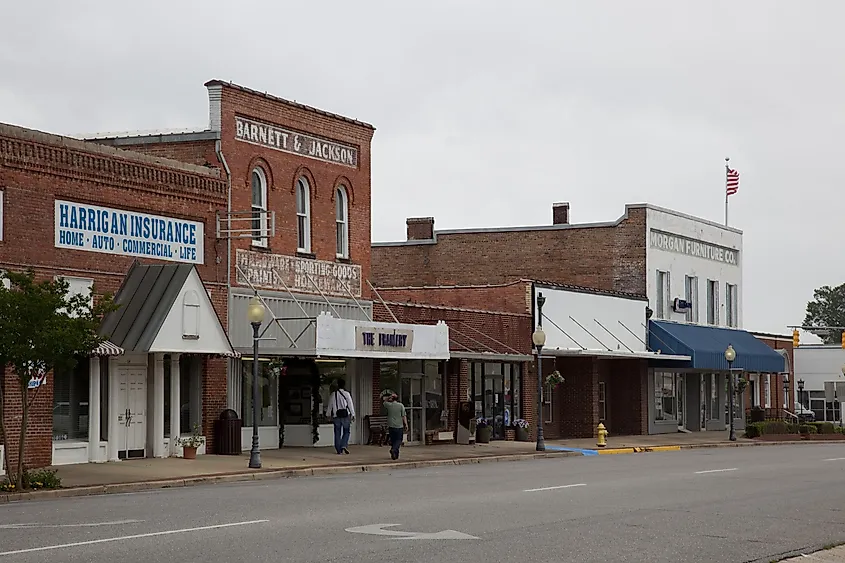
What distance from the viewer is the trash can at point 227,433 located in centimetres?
3109

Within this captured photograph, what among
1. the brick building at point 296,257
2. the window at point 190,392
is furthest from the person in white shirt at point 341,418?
the window at point 190,392

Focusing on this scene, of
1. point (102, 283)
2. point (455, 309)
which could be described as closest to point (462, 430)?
point (455, 309)

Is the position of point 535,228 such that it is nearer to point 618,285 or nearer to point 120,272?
point 618,285

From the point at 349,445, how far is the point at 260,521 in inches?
805

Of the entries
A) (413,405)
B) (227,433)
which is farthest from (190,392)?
(413,405)

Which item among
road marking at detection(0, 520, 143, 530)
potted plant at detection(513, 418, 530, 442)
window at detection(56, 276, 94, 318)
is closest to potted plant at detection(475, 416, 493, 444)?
potted plant at detection(513, 418, 530, 442)

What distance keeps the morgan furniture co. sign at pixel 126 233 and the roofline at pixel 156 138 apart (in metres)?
2.38

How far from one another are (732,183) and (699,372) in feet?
28.4

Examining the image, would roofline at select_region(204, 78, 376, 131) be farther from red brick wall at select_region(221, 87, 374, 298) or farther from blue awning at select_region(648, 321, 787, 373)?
blue awning at select_region(648, 321, 787, 373)

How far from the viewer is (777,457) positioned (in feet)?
114

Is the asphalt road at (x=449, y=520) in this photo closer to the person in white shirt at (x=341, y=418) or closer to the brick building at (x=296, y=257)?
the person in white shirt at (x=341, y=418)

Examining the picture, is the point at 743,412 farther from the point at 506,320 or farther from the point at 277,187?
the point at 277,187

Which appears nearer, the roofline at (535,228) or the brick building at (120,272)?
the brick building at (120,272)

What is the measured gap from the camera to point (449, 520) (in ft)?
52.2
